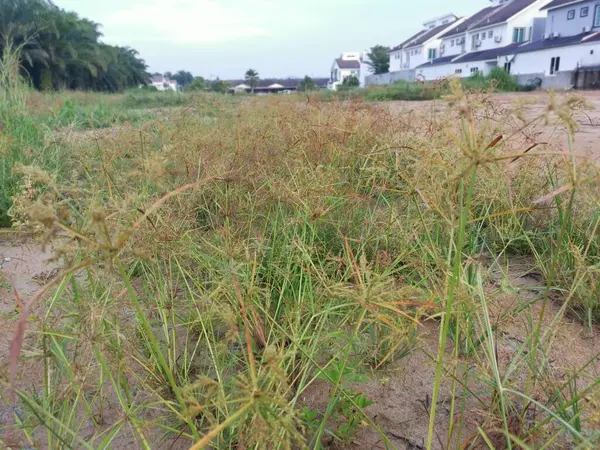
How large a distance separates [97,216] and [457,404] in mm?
1040

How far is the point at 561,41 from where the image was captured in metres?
24.9

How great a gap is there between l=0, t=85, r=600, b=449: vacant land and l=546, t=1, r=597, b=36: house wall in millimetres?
28280

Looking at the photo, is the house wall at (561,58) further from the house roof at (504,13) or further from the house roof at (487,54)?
the house roof at (504,13)

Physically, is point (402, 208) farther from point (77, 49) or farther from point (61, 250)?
point (77, 49)

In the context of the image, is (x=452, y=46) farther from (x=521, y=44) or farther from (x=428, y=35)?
(x=521, y=44)

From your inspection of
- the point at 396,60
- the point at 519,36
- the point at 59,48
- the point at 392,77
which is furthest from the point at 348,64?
the point at 59,48

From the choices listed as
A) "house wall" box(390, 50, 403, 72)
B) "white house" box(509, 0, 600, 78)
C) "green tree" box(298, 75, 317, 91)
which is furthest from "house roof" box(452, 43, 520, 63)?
"house wall" box(390, 50, 403, 72)

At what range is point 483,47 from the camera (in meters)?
32.4

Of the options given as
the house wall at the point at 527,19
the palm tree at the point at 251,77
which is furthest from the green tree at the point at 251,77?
the house wall at the point at 527,19

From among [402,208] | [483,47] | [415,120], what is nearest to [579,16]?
[483,47]

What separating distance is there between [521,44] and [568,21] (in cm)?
430

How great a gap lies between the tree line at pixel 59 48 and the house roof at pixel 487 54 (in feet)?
84.9

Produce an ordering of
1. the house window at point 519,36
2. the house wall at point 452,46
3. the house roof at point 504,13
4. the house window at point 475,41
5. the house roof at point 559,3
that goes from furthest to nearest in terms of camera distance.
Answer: the house wall at point 452,46, the house window at point 475,41, the house window at point 519,36, the house roof at point 504,13, the house roof at point 559,3

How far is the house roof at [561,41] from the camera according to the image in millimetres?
22172
